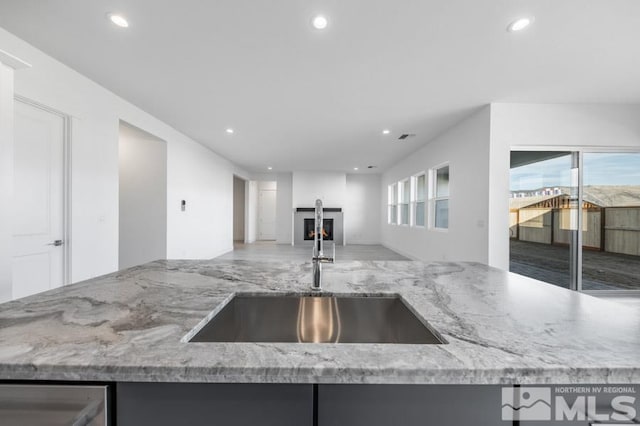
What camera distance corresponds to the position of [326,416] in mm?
579

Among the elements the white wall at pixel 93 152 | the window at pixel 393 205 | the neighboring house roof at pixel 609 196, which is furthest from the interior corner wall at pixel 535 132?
the white wall at pixel 93 152

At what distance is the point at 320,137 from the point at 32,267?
4315mm

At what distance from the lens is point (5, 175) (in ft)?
5.74

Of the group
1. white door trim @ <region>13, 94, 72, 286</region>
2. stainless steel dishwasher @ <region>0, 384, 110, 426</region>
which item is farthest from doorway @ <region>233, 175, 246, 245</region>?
stainless steel dishwasher @ <region>0, 384, 110, 426</region>

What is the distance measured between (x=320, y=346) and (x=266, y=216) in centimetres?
1034

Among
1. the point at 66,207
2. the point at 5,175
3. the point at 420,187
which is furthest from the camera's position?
the point at 420,187

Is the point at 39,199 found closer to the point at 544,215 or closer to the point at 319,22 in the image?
the point at 319,22

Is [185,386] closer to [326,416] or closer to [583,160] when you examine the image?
[326,416]

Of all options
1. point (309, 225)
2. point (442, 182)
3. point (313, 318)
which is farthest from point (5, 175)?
point (309, 225)

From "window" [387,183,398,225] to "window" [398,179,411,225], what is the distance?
405mm

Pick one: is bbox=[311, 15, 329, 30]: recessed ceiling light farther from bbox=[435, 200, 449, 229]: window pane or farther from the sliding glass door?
bbox=[435, 200, 449, 229]: window pane

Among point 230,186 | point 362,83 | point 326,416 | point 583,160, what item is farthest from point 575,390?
point 230,186

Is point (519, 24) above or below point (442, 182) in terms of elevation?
above

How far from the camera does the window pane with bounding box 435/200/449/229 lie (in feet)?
16.4
